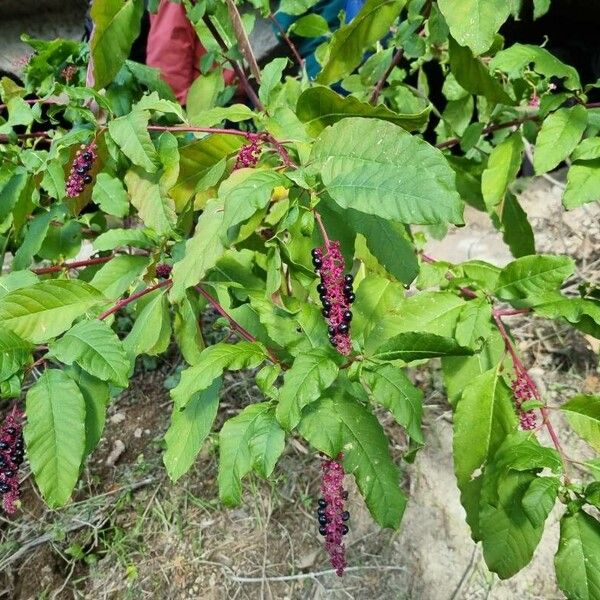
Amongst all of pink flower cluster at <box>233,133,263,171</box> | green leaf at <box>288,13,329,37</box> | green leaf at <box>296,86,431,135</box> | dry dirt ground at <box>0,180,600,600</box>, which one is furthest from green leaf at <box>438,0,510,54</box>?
dry dirt ground at <box>0,180,600,600</box>

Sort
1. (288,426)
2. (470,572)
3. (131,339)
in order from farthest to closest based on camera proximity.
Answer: (470,572)
(131,339)
(288,426)

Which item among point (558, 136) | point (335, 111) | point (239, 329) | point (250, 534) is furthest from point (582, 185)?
point (250, 534)

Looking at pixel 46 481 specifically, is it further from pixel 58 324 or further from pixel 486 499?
pixel 486 499

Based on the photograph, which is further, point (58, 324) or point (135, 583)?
point (135, 583)

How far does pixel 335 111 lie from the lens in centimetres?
97

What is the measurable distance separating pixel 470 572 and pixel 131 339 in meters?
1.20

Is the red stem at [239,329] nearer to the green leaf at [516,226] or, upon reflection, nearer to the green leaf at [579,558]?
the green leaf at [579,558]

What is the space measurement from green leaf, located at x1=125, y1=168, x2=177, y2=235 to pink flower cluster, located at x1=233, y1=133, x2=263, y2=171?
0.56 feet

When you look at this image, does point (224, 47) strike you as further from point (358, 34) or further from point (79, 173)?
point (79, 173)

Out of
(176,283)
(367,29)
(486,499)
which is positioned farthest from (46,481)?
(367,29)

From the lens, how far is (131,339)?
1049mm

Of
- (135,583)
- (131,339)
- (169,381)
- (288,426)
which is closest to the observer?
(288,426)

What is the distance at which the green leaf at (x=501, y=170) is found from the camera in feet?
4.35

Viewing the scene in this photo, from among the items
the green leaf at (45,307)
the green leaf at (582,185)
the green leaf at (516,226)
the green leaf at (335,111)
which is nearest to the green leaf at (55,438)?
the green leaf at (45,307)
